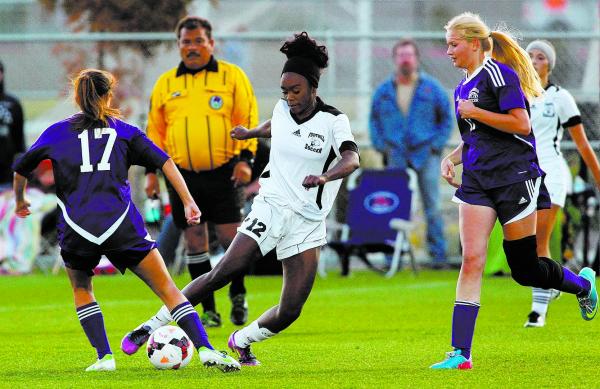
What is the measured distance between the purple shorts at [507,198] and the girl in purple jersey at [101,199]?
1.61 m

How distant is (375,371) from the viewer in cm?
771

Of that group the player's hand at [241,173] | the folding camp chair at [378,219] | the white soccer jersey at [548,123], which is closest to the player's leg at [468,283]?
the white soccer jersey at [548,123]

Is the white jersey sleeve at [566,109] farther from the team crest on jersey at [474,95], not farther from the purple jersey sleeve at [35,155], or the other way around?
the purple jersey sleeve at [35,155]

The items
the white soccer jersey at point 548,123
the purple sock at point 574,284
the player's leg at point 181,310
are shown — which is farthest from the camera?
the white soccer jersey at point 548,123

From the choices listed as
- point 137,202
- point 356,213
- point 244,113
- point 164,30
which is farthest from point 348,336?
point 164,30

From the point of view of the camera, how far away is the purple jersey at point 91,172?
24.7 ft

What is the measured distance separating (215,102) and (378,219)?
5.75 metres

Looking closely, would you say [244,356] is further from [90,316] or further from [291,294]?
[90,316]

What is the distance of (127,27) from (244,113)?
7.69 m

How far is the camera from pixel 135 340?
7.93 meters

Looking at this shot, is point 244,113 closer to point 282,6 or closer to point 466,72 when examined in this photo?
point 466,72

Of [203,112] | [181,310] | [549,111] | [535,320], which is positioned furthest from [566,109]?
[181,310]

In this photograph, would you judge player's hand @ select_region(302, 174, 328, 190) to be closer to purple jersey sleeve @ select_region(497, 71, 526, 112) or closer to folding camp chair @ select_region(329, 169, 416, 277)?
purple jersey sleeve @ select_region(497, 71, 526, 112)

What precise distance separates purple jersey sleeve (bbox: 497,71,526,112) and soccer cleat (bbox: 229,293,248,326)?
3653mm
